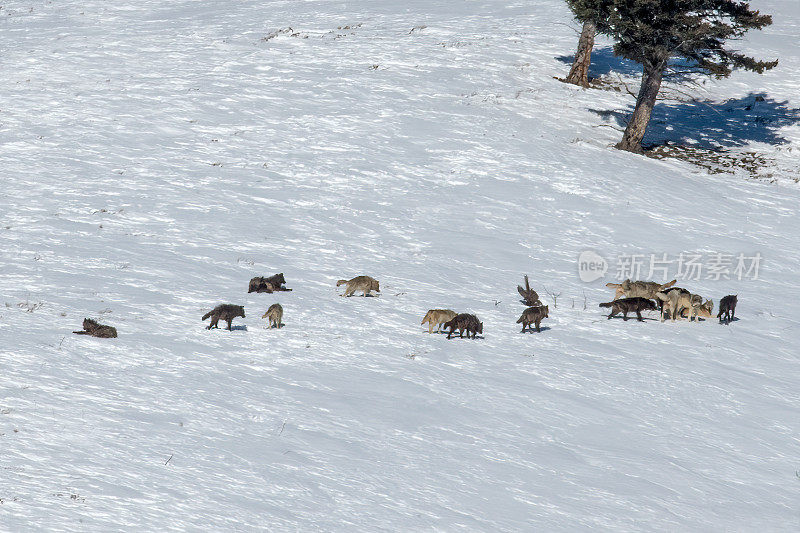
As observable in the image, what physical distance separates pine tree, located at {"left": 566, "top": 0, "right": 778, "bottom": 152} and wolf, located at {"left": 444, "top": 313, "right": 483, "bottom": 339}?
15.4 metres

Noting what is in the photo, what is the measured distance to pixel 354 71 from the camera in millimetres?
29359

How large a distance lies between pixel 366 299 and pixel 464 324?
7.32 ft

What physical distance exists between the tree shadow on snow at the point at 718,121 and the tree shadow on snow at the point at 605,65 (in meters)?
2.65

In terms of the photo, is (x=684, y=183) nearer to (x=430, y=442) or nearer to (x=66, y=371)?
(x=430, y=442)

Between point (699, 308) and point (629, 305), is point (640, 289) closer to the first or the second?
point (629, 305)

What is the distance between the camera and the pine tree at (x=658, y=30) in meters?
24.0

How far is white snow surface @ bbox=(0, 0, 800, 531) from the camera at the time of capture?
7.68 meters

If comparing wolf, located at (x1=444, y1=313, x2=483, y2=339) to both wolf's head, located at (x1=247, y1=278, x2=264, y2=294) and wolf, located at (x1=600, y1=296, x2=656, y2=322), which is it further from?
wolf's head, located at (x1=247, y1=278, x2=264, y2=294)

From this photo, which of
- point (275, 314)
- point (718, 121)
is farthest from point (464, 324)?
point (718, 121)

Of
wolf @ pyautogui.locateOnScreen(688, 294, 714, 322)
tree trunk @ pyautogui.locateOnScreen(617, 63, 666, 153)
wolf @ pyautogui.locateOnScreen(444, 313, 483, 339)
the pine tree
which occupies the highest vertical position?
the pine tree

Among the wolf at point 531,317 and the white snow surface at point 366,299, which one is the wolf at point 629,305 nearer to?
the white snow surface at point 366,299

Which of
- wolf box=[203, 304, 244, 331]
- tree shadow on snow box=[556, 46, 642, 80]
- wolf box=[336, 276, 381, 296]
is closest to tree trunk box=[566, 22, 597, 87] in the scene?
tree shadow on snow box=[556, 46, 642, 80]

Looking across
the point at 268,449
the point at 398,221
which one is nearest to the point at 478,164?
the point at 398,221

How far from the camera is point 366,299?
13727mm
